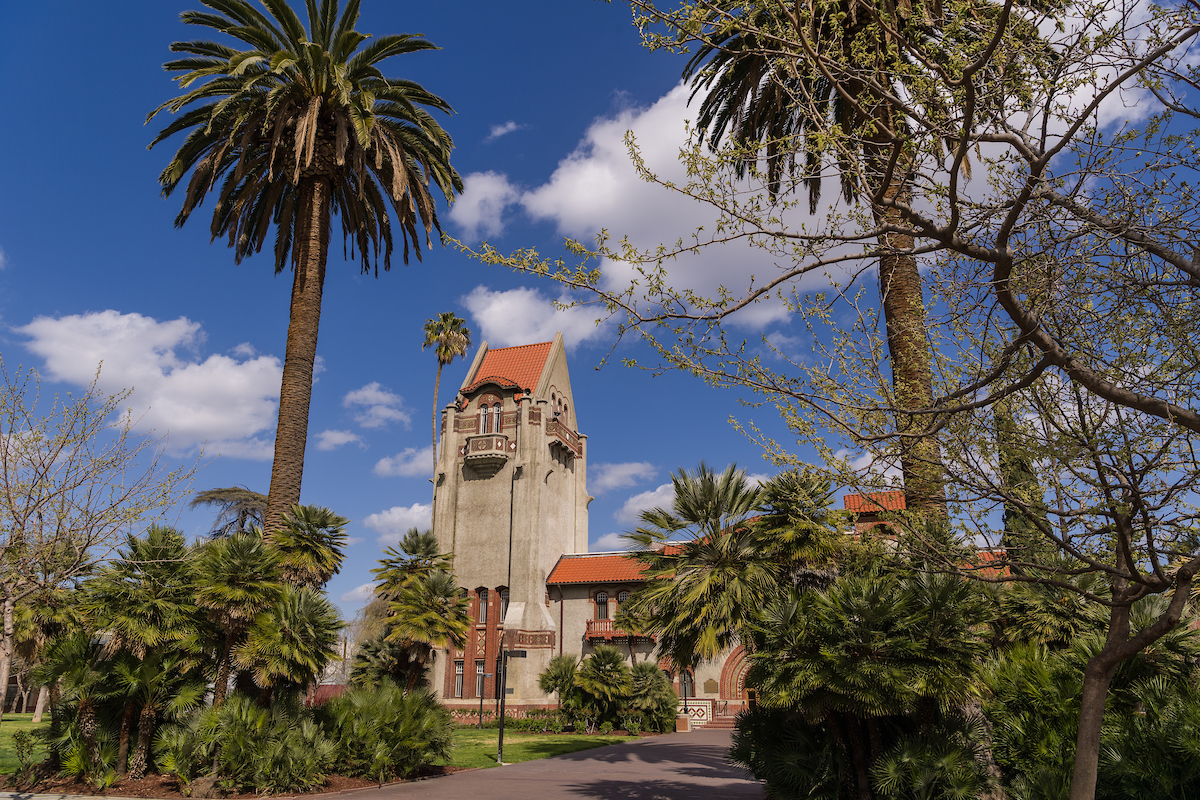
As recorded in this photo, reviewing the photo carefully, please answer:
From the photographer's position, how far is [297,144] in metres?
17.9

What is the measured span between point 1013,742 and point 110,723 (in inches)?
703

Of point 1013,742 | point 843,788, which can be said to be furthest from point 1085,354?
point 843,788

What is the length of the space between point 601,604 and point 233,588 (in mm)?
28279

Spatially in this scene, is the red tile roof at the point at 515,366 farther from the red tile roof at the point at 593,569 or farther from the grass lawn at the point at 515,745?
the grass lawn at the point at 515,745

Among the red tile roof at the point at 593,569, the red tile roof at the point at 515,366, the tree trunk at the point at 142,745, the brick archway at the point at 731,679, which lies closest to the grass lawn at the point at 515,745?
the tree trunk at the point at 142,745

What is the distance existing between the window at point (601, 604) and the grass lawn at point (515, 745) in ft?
30.2

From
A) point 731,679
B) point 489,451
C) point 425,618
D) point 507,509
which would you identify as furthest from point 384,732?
point 489,451

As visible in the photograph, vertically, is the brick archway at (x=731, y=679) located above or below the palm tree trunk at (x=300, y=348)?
below

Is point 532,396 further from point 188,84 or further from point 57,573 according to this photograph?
point 57,573

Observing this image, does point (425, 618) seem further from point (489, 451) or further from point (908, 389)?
point (908, 389)

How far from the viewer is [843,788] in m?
12.0

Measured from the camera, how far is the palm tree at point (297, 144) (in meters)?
18.2

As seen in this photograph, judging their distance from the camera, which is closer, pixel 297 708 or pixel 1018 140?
pixel 1018 140

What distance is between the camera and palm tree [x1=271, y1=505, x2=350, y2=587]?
1831 centimetres
